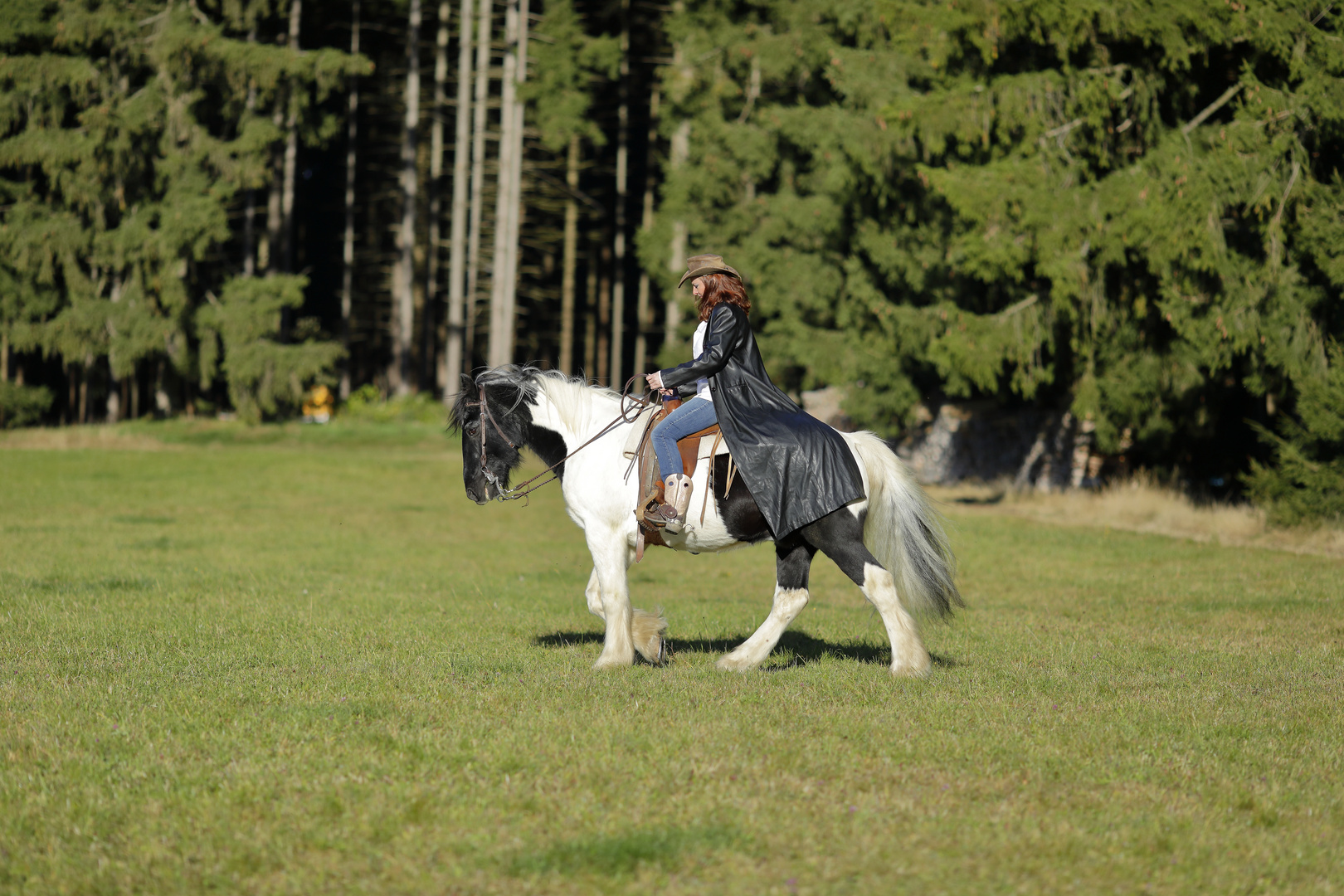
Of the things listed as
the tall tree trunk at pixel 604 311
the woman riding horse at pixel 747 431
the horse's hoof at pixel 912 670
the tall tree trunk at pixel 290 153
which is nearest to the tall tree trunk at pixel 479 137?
the tall tree trunk at pixel 290 153

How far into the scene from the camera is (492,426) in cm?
825

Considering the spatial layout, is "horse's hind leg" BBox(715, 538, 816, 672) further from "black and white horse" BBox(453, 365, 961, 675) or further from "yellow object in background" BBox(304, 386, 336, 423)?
"yellow object in background" BBox(304, 386, 336, 423)

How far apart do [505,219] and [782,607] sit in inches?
1154

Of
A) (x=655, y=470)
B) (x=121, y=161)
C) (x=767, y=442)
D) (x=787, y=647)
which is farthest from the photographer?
(x=121, y=161)

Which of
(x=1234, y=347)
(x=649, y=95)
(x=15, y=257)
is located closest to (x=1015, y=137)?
(x=1234, y=347)

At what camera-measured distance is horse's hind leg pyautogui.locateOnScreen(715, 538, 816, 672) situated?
812cm

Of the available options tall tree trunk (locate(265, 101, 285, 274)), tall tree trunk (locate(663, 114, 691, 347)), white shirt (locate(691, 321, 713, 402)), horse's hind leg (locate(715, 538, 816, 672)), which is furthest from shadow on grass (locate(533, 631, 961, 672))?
tall tree trunk (locate(265, 101, 285, 274))

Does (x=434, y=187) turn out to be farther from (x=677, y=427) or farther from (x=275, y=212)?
(x=677, y=427)

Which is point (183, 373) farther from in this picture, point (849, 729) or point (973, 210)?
point (849, 729)

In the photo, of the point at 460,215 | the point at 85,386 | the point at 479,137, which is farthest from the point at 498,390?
the point at 85,386

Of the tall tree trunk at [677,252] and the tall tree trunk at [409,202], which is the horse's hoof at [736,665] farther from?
the tall tree trunk at [409,202]

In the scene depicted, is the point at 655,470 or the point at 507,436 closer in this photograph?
the point at 655,470

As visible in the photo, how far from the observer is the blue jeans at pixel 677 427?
7859 millimetres

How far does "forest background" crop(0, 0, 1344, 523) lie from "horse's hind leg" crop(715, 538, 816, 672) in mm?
1865
